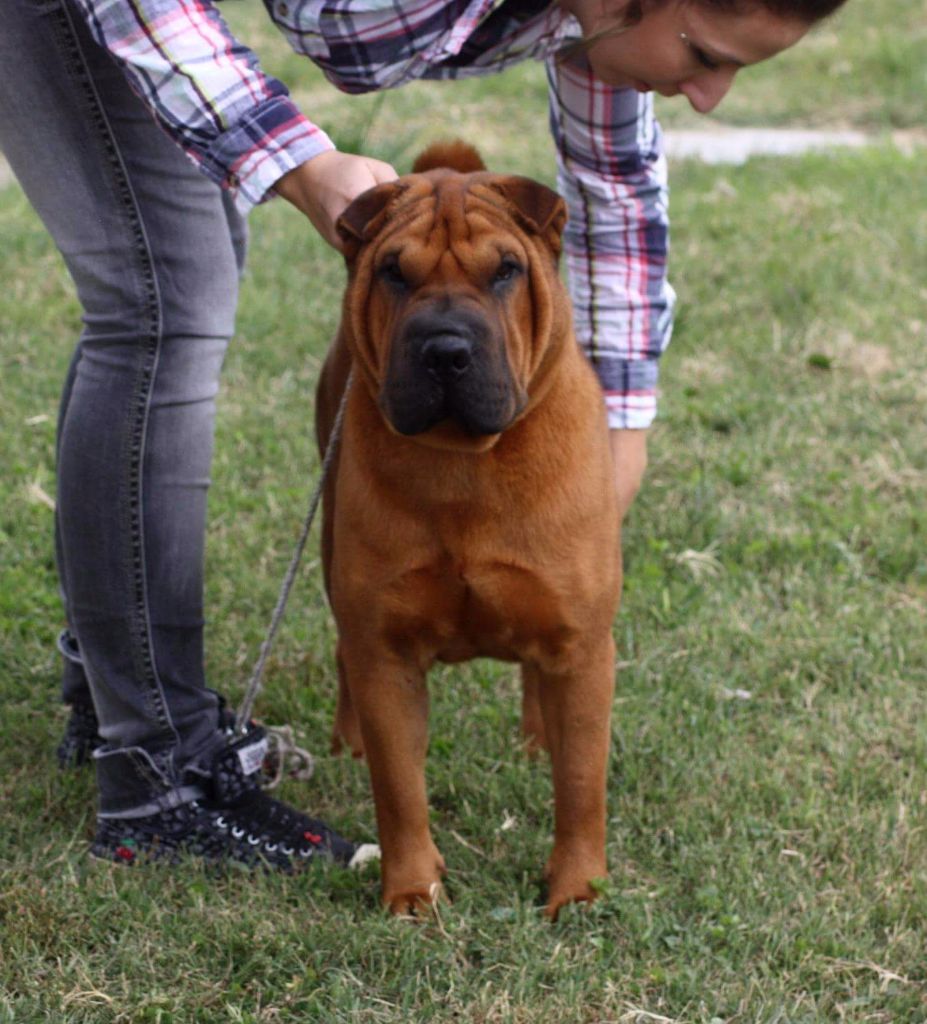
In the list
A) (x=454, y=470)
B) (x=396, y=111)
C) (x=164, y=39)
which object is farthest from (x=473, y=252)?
(x=396, y=111)

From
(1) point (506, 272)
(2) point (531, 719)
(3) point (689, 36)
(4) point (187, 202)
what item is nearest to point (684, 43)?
(3) point (689, 36)

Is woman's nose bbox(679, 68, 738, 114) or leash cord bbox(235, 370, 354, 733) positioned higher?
woman's nose bbox(679, 68, 738, 114)

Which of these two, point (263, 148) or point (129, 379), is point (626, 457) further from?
point (263, 148)

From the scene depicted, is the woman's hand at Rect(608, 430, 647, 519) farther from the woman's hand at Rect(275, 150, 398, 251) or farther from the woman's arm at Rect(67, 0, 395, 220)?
the woman's arm at Rect(67, 0, 395, 220)

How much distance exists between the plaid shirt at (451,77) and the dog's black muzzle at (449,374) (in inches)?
11.6

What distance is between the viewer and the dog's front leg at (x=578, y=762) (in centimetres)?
249

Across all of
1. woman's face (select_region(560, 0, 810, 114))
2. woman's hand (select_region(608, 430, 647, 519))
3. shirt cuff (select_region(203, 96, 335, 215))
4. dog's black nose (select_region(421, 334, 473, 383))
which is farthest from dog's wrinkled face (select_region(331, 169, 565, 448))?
woman's hand (select_region(608, 430, 647, 519))

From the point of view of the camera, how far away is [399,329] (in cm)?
217

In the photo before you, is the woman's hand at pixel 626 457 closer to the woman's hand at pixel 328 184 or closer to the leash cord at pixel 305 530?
the leash cord at pixel 305 530

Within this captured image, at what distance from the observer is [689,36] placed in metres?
2.41

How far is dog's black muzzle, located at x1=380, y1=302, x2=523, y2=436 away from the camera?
2117mm

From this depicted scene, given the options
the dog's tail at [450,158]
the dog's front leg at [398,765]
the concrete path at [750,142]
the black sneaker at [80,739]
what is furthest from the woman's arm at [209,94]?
the concrete path at [750,142]

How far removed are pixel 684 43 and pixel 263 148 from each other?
2.48 ft

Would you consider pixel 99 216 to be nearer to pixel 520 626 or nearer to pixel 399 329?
pixel 399 329
